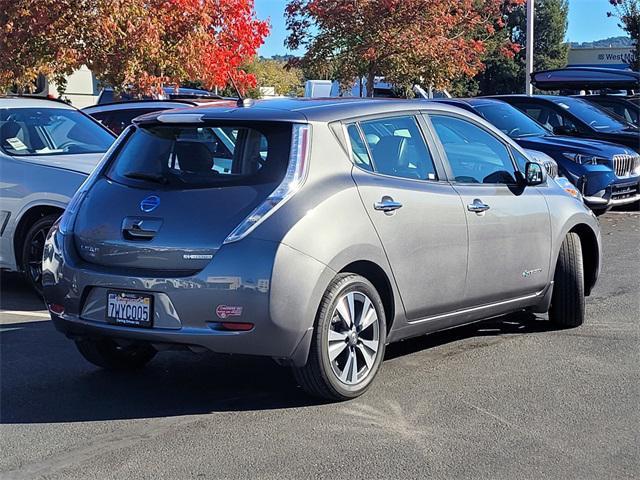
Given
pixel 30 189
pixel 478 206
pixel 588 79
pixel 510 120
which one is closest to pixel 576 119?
pixel 510 120

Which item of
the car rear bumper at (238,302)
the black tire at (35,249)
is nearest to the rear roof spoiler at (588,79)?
the black tire at (35,249)

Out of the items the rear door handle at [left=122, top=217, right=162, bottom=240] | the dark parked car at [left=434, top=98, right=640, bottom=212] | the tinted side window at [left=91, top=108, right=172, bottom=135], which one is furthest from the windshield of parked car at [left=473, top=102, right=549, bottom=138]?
the rear door handle at [left=122, top=217, right=162, bottom=240]

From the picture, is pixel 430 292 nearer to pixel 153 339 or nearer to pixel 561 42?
pixel 153 339

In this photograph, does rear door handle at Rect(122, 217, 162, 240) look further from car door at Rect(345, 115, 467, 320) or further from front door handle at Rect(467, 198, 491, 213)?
front door handle at Rect(467, 198, 491, 213)

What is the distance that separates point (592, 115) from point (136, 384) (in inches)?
444

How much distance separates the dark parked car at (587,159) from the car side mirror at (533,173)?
651cm

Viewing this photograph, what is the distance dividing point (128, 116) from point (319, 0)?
383 inches

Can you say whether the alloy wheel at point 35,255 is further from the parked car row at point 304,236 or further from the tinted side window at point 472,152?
the tinted side window at point 472,152

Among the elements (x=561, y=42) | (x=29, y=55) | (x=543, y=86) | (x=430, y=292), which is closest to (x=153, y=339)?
(x=430, y=292)

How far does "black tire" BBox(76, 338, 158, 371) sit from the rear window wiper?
3.55 feet

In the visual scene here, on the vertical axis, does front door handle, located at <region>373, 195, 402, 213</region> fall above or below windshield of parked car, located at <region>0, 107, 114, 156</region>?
below

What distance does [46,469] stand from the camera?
434 centimetres

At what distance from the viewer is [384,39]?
20.7 meters

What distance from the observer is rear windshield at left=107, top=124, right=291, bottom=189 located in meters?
5.12
